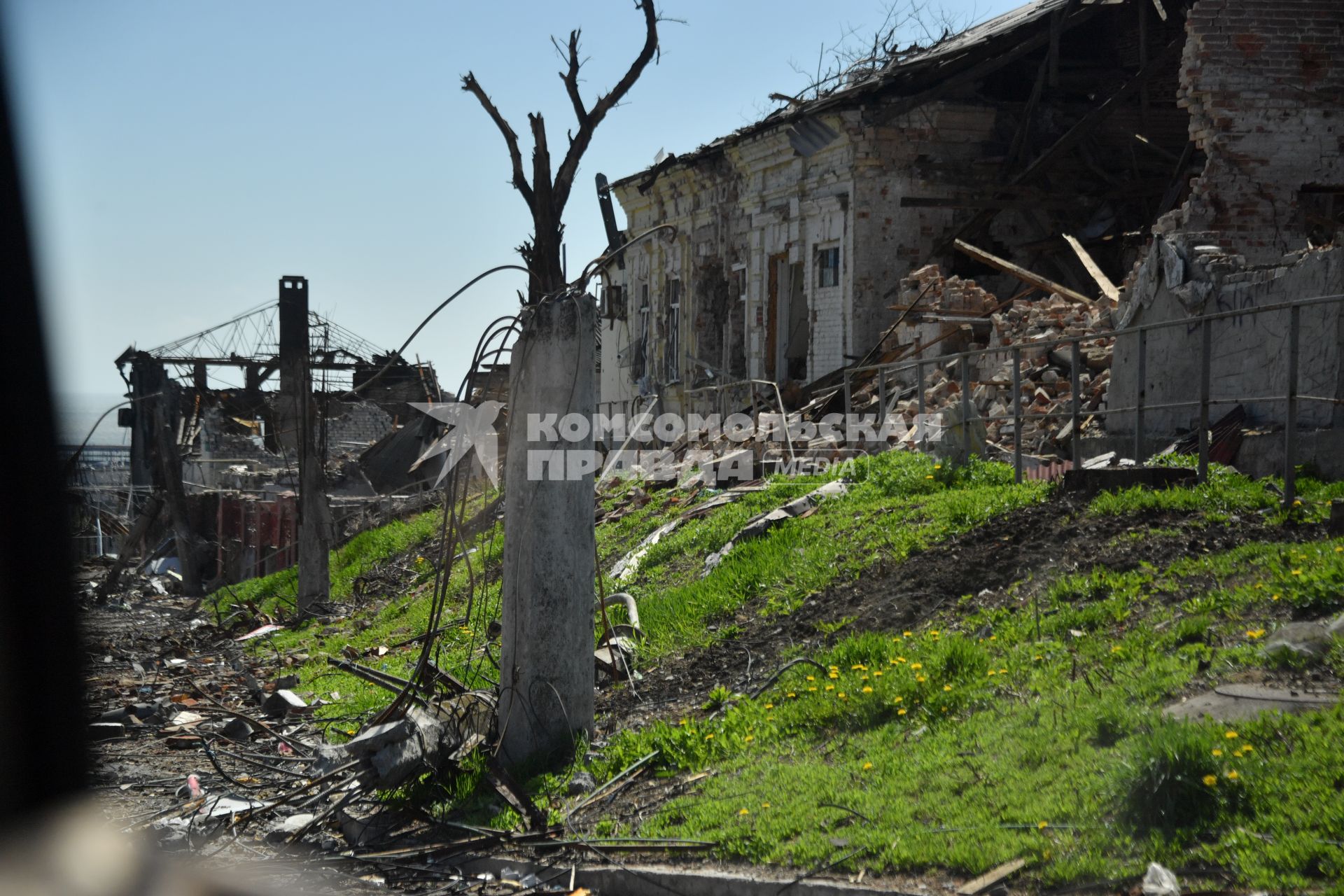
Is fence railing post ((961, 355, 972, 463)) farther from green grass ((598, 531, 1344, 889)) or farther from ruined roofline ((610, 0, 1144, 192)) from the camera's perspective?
ruined roofline ((610, 0, 1144, 192))

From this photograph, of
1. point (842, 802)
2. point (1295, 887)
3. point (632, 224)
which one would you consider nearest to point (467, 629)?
point (842, 802)

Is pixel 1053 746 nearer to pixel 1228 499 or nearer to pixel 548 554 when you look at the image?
pixel 548 554

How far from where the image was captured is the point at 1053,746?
564 cm

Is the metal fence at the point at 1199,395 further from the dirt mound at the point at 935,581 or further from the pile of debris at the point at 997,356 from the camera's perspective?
the dirt mound at the point at 935,581

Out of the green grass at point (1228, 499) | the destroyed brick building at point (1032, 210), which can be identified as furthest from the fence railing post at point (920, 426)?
the green grass at point (1228, 499)

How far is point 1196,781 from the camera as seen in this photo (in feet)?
15.6

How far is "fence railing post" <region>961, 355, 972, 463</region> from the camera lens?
12180mm

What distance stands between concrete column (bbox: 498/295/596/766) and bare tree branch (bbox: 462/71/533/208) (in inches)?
36.3

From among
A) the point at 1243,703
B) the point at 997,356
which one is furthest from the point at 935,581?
the point at 997,356

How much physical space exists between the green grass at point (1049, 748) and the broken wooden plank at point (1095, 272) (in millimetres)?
8815

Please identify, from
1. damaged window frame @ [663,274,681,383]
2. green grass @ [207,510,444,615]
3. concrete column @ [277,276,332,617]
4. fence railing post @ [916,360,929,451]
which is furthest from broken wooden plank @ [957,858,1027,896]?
damaged window frame @ [663,274,681,383]

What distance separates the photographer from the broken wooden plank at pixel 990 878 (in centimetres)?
475

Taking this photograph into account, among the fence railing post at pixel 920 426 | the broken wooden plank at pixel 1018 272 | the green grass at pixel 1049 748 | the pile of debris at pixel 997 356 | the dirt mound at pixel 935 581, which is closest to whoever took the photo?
the green grass at pixel 1049 748

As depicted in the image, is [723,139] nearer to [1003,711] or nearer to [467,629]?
[467,629]
